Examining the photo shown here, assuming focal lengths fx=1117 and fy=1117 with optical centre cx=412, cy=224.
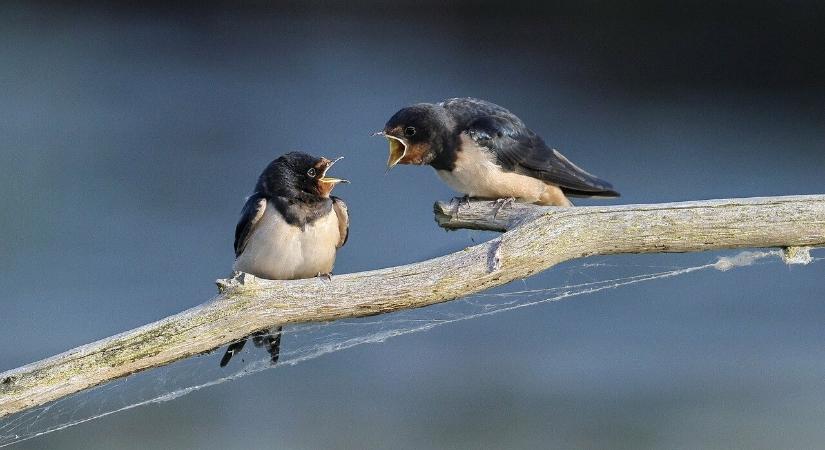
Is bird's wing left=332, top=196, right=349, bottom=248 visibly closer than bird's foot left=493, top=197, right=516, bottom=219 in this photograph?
No

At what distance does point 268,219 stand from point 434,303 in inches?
26.2

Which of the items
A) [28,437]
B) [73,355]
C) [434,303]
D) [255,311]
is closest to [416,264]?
[434,303]

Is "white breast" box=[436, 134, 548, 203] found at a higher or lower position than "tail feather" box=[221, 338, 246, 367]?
higher

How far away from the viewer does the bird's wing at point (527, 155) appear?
9.43 feet

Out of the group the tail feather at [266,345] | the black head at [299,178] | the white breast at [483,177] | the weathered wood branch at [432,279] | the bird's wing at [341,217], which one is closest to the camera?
the weathered wood branch at [432,279]

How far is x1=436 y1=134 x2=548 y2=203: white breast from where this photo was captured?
112 inches

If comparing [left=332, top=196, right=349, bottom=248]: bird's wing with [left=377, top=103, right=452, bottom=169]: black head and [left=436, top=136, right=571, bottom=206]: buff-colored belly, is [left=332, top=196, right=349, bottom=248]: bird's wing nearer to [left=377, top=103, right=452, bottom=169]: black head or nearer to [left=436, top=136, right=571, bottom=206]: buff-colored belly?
[left=377, top=103, right=452, bottom=169]: black head

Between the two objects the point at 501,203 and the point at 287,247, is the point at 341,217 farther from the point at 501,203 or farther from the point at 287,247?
the point at 501,203

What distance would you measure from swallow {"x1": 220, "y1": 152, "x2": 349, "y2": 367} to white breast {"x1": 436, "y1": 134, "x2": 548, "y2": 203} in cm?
40

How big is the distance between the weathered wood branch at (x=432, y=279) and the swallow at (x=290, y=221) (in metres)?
0.53

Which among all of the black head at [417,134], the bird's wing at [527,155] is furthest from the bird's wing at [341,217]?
the bird's wing at [527,155]

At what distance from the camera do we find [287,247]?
262cm

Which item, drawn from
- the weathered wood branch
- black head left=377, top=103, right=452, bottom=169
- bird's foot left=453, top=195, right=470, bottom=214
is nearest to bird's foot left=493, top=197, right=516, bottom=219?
bird's foot left=453, top=195, right=470, bottom=214

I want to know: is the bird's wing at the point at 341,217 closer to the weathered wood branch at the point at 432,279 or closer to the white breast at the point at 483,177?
the white breast at the point at 483,177
